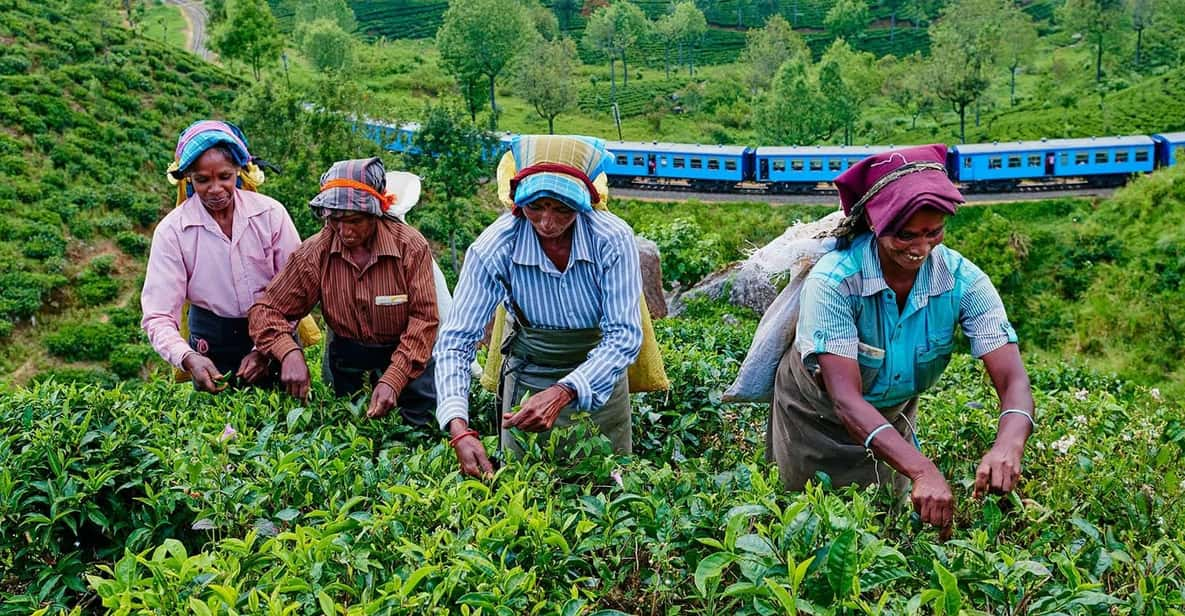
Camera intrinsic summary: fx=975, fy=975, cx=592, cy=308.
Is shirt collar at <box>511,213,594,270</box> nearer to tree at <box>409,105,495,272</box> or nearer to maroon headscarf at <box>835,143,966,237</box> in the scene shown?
maroon headscarf at <box>835,143,966,237</box>

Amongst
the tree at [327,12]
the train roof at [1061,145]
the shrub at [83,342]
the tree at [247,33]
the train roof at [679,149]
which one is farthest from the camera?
the tree at [327,12]

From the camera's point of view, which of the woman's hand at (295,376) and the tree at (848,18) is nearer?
the woman's hand at (295,376)

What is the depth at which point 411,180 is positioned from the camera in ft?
13.7

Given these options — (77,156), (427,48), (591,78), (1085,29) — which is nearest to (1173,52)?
(1085,29)

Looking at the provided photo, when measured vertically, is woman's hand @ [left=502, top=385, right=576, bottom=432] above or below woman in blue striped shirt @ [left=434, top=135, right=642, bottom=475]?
below

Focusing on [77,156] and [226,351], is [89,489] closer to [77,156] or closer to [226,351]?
[226,351]

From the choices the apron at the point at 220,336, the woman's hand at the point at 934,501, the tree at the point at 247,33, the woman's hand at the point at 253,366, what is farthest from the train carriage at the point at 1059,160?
the woman's hand at the point at 934,501

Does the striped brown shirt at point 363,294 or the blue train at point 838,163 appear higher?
the striped brown shirt at point 363,294

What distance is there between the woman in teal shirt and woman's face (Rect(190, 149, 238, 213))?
2.38 m

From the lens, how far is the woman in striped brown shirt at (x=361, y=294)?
3.71 meters

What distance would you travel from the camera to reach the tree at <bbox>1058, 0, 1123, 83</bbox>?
35250 millimetres

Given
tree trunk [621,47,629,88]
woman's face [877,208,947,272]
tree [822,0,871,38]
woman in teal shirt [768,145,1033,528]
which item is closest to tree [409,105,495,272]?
woman in teal shirt [768,145,1033,528]

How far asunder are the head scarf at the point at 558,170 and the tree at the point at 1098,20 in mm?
36988

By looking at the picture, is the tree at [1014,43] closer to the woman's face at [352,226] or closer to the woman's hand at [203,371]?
the woman's face at [352,226]
